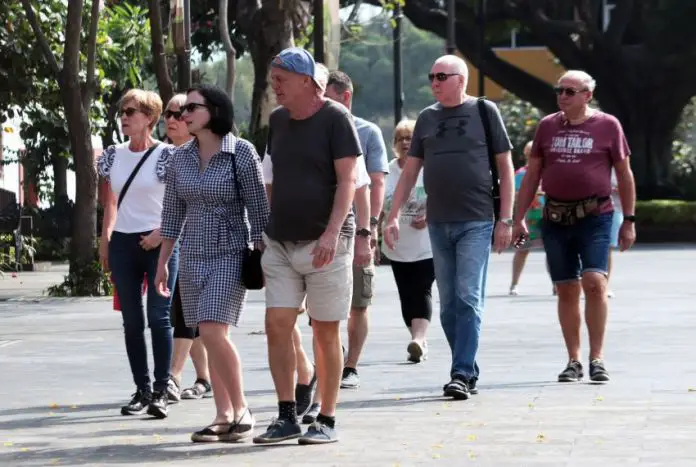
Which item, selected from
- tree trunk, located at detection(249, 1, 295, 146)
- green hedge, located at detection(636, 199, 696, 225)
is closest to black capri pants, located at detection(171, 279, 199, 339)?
tree trunk, located at detection(249, 1, 295, 146)

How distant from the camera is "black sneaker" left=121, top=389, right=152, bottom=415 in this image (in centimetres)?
919

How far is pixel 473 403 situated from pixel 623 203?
1.95 metres

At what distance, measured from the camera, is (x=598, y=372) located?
409 inches

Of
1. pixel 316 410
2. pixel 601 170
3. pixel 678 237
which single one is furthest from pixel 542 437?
pixel 678 237

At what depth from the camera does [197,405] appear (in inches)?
380

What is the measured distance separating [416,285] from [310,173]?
4169 mm

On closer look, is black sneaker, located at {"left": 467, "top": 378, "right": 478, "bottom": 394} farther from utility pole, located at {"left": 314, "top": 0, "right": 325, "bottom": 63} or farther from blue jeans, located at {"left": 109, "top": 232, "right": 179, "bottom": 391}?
utility pole, located at {"left": 314, "top": 0, "right": 325, "bottom": 63}

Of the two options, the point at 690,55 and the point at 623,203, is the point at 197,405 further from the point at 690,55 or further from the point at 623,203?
the point at 690,55

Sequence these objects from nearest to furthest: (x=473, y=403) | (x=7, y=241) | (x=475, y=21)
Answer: (x=473, y=403) < (x=7, y=241) < (x=475, y=21)

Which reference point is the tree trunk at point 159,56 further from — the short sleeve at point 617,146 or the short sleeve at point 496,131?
the short sleeve at point 496,131

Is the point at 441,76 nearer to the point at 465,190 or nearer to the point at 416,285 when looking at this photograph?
the point at 465,190

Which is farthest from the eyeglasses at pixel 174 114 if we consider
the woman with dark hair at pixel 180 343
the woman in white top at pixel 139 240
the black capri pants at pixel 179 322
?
the black capri pants at pixel 179 322

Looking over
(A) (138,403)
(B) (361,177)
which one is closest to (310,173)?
(B) (361,177)

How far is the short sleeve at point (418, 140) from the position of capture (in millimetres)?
10148
